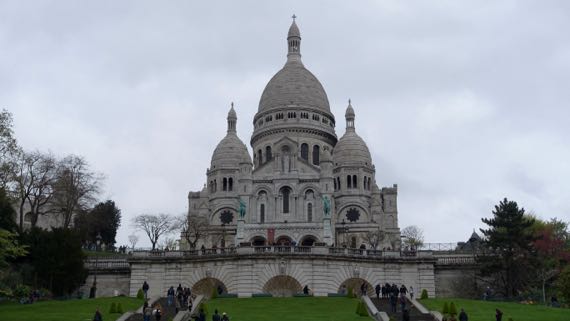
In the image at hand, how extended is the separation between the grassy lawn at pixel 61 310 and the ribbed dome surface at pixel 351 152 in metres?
56.3

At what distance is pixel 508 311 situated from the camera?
3994 centimetres

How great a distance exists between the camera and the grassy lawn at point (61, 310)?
36.9m

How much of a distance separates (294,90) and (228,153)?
13929 millimetres

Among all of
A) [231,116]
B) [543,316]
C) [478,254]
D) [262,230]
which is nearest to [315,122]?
[231,116]

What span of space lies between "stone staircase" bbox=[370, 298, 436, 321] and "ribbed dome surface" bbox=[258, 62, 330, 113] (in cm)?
6481

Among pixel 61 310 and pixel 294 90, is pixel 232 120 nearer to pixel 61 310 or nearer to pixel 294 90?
pixel 294 90

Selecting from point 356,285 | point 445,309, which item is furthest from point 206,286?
point 445,309

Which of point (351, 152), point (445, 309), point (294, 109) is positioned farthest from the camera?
point (294, 109)

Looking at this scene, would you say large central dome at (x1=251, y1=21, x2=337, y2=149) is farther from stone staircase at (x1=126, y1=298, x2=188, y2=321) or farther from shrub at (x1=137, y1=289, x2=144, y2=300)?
stone staircase at (x1=126, y1=298, x2=188, y2=321)

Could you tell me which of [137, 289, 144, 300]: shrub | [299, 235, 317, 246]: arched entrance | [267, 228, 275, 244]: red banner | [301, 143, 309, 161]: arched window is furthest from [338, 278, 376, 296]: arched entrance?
[301, 143, 309, 161]: arched window

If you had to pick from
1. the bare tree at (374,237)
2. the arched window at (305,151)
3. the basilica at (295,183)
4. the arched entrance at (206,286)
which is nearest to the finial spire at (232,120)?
the basilica at (295,183)

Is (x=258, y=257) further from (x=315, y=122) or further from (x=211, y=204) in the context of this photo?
(x=315, y=122)

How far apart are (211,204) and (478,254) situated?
166 feet

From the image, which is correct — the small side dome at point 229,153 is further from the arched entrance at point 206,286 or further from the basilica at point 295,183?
the arched entrance at point 206,286
